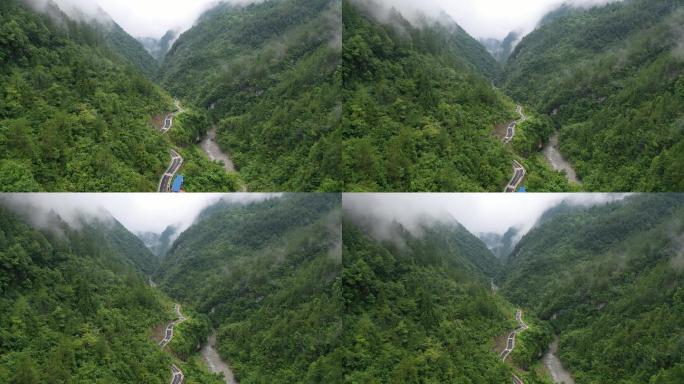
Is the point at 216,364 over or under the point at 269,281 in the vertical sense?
under

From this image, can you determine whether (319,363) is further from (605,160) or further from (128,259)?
(605,160)

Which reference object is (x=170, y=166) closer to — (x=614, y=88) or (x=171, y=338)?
(x=171, y=338)

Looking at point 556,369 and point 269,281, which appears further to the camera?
point 269,281

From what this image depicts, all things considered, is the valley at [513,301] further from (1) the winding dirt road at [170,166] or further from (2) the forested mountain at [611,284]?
(1) the winding dirt road at [170,166]

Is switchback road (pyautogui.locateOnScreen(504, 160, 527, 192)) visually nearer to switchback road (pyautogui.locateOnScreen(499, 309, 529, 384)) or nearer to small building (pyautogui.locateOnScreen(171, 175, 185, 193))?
switchback road (pyautogui.locateOnScreen(499, 309, 529, 384))

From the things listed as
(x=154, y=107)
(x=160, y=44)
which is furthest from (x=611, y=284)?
(x=160, y=44)

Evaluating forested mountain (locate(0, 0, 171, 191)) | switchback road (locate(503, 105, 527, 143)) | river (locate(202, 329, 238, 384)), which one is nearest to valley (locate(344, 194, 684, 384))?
switchback road (locate(503, 105, 527, 143))

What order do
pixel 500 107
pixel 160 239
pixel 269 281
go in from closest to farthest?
pixel 500 107 → pixel 160 239 → pixel 269 281
